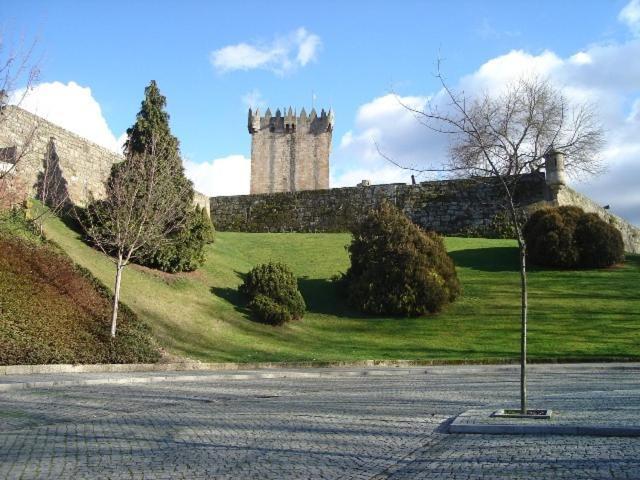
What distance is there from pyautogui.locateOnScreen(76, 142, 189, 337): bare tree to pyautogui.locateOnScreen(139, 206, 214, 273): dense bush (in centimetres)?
65

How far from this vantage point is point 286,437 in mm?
5844

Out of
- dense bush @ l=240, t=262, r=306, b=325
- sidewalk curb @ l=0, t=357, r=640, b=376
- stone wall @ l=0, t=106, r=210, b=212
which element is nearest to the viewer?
sidewalk curb @ l=0, t=357, r=640, b=376

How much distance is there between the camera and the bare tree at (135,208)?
55.1ft

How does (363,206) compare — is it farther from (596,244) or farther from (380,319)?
(380,319)

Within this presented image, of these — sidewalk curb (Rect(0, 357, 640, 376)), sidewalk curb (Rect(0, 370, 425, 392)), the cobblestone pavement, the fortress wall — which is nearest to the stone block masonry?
the fortress wall

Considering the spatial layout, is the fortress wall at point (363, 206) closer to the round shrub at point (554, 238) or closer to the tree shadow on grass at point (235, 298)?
the round shrub at point (554, 238)

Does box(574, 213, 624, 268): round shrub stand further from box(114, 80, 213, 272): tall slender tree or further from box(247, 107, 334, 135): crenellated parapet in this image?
box(247, 107, 334, 135): crenellated parapet

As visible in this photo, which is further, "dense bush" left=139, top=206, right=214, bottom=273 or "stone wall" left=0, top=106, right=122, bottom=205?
"dense bush" left=139, top=206, right=214, bottom=273

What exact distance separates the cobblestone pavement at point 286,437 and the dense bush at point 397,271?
474 inches

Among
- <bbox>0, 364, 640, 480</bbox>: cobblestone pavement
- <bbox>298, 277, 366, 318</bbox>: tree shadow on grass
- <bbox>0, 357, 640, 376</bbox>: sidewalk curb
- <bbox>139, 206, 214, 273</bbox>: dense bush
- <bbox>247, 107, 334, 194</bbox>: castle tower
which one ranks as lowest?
<bbox>0, 357, 640, 376</bbox>: sidewalk curb

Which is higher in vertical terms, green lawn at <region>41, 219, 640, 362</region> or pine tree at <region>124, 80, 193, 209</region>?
pine tree at <region>124, 80, 193, 209</region>

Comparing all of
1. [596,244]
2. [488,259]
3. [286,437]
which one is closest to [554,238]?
[596,244]

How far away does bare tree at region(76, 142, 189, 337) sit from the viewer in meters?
16.8

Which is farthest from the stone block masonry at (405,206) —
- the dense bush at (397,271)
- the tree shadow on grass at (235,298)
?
the tree shadow on grass at (235,298)
